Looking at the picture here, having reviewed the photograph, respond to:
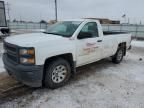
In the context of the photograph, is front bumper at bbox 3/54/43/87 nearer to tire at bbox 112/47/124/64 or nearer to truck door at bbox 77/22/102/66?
truck door at bbox 77/22/102/66

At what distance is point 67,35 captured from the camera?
13.6 feet

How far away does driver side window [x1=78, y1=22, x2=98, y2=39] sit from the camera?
4.33 metres

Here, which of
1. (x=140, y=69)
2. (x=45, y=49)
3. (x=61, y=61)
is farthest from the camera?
(x=140, y=69)

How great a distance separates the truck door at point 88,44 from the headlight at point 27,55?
56.8 inches

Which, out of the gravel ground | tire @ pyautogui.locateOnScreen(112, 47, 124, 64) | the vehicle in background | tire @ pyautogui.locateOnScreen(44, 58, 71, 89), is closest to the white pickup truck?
tire @ pyautogui.locateOnScreen(44, 58, 71, 89)

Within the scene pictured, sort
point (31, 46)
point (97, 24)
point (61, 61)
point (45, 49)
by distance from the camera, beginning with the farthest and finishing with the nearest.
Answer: point (97, 24), point (61, 61), point (45, 49), point (31, 46)

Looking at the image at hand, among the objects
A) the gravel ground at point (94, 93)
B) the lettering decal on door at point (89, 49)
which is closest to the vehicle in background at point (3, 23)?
the gravel ground at point (94, 93)

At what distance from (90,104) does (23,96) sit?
1.61 metres

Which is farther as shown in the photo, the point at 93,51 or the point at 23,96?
the point at 93,51

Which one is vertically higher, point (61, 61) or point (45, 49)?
point (45, 49)

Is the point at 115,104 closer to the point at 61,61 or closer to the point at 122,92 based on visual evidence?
the point at 122,92

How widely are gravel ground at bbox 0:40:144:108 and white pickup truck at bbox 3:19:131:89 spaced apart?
0.33 metres

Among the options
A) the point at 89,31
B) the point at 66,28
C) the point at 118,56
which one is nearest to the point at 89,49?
the point at 89,31

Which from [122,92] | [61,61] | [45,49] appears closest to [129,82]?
[122,92]
